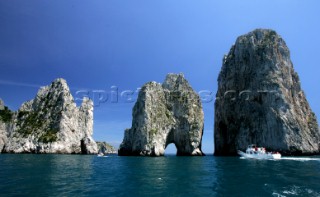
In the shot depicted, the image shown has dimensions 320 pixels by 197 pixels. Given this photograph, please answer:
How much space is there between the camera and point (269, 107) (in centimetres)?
12262

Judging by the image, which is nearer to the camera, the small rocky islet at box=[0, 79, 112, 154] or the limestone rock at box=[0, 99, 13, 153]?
the small rocky islet at box=[0, 79, 112, 154]

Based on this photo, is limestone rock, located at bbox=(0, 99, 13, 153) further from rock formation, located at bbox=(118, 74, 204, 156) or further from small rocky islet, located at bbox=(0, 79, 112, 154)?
rock formation, located at bbox=(118, 74, 204, 156)

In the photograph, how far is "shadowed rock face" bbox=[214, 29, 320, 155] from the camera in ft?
390

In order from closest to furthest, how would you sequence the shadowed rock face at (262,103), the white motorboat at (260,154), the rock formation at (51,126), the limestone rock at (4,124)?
the white motorboat at (260,154) < the shadowed rock face at (262,103) < the rock formation at (51,126) < the limestone rock at (4,124)

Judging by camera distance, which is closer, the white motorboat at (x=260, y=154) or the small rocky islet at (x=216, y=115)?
the white motorboat at (x=260, y=154)

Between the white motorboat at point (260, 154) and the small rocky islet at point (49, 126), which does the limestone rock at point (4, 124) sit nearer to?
the small rocky islet at point (49, 126)

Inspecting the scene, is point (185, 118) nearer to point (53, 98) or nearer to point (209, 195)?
point (53, 98)

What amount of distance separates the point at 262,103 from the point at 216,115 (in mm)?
26507

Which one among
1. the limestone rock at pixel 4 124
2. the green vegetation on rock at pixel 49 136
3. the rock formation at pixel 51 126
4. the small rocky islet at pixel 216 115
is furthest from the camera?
the limestone rock at pixel 4 124

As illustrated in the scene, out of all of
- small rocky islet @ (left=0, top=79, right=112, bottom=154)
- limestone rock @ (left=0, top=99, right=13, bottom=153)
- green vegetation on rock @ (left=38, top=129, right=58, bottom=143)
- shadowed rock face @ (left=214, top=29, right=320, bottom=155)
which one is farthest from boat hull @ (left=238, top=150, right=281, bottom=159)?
limestone rock @ (left=0, top=99, right=13, bottom=153)

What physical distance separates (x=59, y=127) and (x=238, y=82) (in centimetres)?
8846

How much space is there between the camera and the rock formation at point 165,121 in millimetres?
104438

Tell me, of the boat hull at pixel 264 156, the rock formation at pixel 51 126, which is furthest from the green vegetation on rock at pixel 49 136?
the boat hull at pixel 264 156

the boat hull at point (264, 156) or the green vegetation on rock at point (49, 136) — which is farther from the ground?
the green vegetation on rock at point (49, 136)
